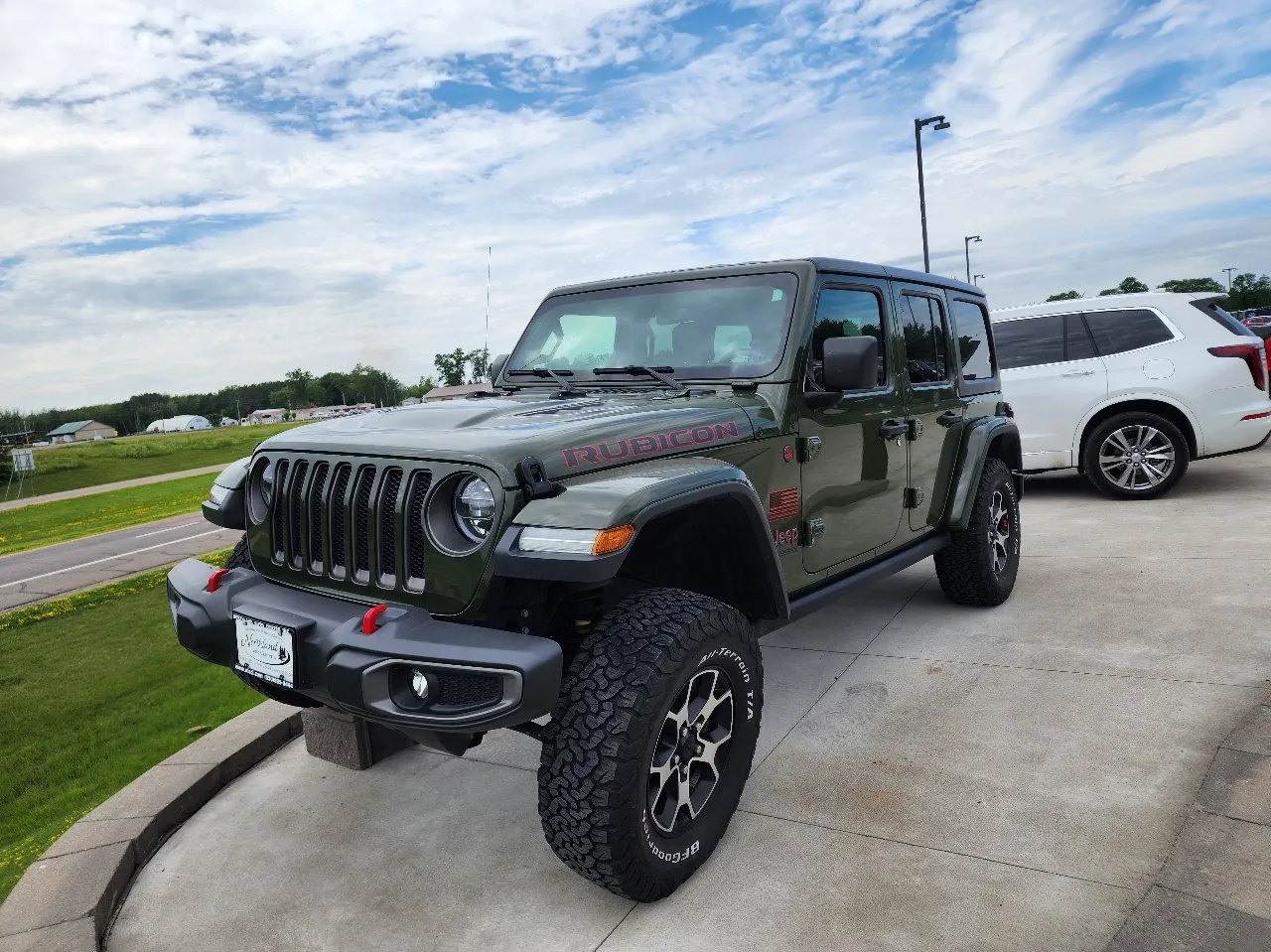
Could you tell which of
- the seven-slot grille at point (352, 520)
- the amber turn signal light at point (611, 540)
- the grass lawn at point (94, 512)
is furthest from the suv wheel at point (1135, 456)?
the grass lawn at point (94, 512)

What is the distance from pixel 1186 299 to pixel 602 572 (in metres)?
7.96

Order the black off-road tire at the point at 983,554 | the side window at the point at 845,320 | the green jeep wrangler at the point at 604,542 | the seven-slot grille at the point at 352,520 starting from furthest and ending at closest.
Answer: the black off-road tire at the point at 983,554 < the side window at the point at 845,320 < the seven-slot grille at the point at 352,520 < the green jeep wrangler at the point at 604,542

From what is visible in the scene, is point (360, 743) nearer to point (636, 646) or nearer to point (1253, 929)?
point (636, 646)

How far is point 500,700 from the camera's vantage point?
2.31 m

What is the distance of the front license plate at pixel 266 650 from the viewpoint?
8.74 ft

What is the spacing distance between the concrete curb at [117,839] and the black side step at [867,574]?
7.69 ft

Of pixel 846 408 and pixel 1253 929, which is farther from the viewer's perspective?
pixel 846 408

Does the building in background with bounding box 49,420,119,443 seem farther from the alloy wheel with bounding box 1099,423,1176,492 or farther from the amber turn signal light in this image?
the amber turn signal light

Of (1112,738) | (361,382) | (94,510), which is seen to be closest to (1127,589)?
(1112,738)

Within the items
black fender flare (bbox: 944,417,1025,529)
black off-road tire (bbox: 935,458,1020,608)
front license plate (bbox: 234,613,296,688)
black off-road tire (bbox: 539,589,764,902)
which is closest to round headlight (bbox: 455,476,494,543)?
black off-road tire (bbox: 539,589,764,902)

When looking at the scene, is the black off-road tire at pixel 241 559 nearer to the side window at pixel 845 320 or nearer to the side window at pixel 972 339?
the side window at pixel 845 320

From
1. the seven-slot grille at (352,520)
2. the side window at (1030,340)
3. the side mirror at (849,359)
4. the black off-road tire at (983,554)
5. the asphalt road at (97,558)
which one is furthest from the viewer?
the asphalt road at (97,558)

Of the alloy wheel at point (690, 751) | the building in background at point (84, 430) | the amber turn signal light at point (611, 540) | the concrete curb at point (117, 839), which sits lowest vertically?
the building in background at point (84, 430)

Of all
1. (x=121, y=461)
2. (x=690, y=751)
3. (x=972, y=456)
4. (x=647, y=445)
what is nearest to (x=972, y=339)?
(x=972, y=456)
